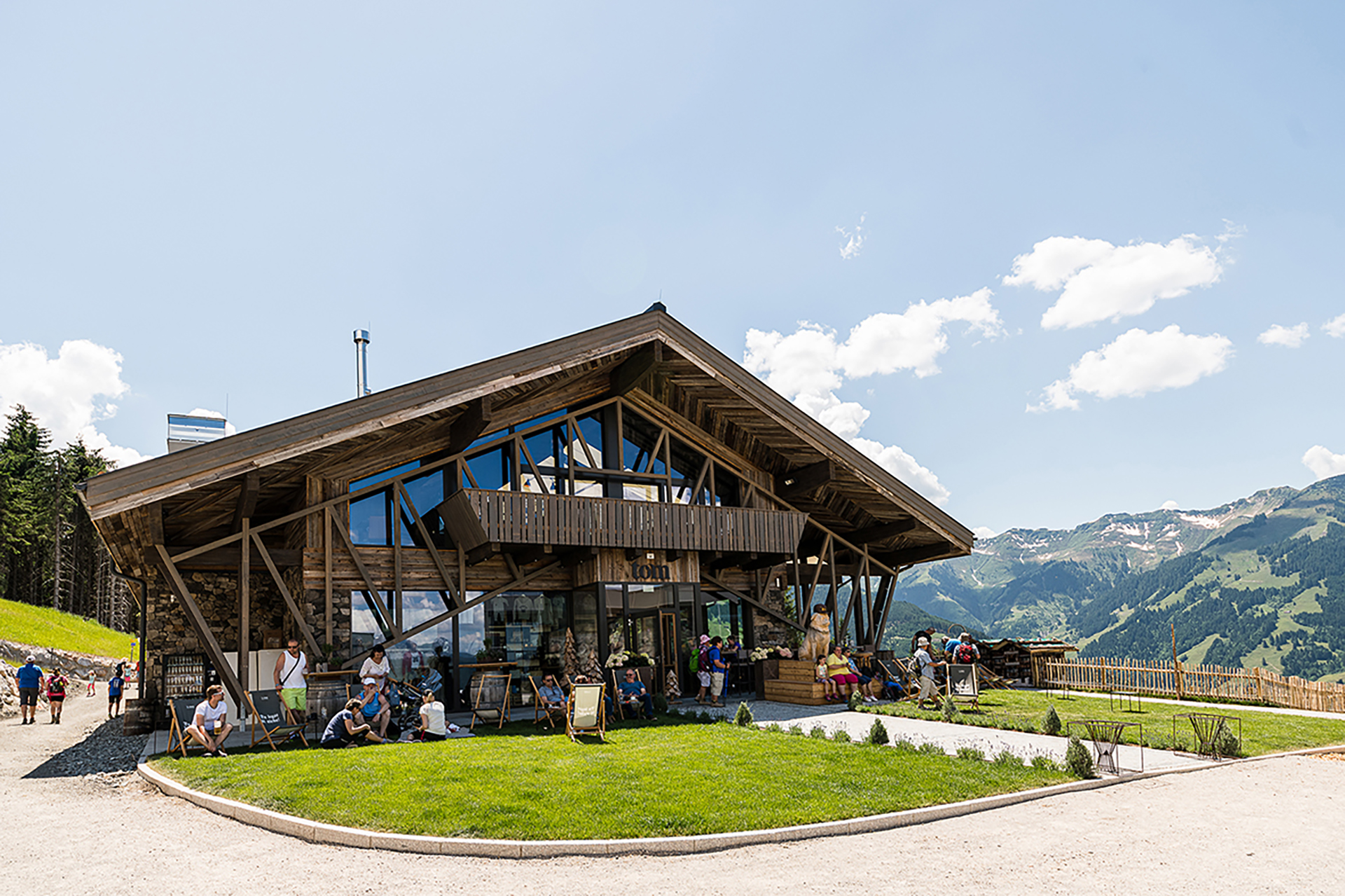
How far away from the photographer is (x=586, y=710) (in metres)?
12.3

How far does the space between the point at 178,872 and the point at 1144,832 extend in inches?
293

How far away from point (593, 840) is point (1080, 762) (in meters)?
5.33

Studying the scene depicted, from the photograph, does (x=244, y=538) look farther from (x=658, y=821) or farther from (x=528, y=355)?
(x=658, y=821)

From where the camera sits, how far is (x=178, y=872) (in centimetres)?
646

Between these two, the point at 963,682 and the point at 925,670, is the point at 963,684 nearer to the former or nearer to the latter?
the point at 963,682

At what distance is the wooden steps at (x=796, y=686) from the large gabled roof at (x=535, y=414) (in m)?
4.66

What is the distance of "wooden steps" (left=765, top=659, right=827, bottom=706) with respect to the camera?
16469mm

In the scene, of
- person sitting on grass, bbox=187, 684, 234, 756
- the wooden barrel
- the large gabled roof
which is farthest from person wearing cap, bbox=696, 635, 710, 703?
the wooden barrel

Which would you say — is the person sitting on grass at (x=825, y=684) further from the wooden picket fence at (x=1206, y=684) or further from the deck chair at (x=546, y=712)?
the deck chair at (x=546, y=712)

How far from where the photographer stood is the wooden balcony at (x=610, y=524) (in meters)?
15.8

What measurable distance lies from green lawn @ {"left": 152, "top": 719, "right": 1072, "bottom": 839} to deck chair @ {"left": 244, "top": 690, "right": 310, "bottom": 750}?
1362mm

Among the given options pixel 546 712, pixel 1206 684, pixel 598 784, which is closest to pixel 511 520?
pixel 546 712

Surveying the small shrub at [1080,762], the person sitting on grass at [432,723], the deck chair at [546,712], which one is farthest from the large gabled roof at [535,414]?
the small shrub at [1080,762]

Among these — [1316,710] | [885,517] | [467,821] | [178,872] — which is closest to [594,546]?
[885,517]
